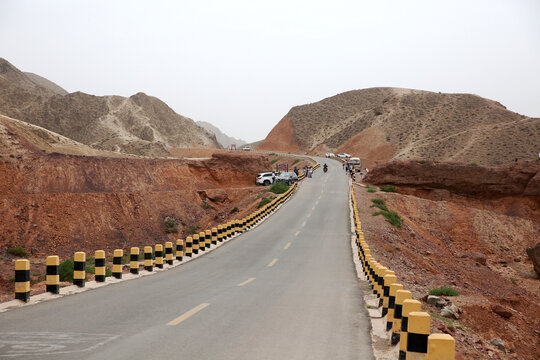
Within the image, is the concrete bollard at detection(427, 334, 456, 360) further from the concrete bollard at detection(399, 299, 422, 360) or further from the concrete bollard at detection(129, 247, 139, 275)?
the concrete bollard at detection(129, 247, 139, 275)

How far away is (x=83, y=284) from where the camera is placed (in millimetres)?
11352

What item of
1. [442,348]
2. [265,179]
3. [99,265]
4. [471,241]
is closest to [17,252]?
[99,265]

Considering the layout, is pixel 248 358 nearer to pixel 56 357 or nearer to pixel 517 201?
pixel 56 357

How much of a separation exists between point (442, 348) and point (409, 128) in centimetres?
11422

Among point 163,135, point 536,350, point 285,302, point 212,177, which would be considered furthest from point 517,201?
point 163,135

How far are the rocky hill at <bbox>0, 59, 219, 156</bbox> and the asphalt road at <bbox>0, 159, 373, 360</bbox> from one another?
74427mm

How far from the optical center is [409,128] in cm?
11394

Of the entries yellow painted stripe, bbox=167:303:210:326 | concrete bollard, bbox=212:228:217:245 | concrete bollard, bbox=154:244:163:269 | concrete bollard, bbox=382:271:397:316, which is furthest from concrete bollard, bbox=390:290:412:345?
concrete bollard, bbox=212:228:217:245

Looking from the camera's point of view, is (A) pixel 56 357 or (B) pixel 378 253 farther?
(B) pixel 378 253

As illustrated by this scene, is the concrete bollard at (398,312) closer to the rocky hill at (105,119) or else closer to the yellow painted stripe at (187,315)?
the yellow painted stripe at (187,315)

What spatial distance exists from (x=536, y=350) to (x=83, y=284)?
1285cm

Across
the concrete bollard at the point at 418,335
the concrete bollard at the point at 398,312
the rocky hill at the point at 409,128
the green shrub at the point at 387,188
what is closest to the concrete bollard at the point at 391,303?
the concrete bollard at the point at 398,312

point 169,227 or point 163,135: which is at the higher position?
point 163,135

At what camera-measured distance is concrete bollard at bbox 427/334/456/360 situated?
4.85m
